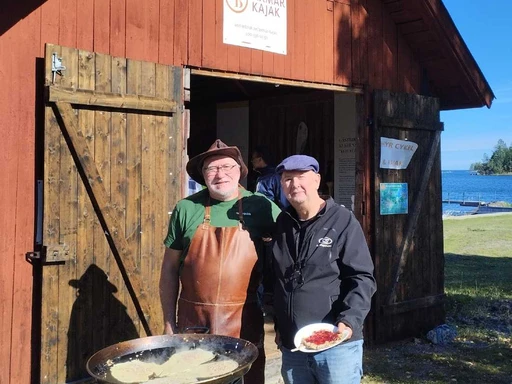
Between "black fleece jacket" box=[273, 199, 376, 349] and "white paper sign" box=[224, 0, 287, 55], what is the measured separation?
2727mm

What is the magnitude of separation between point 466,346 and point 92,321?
4233 millimetres

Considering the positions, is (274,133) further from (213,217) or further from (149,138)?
(213,217)

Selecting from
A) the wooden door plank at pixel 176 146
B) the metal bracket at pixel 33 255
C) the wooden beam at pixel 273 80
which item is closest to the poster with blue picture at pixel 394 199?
the wooden beam at pixel 273 80

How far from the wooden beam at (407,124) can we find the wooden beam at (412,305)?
6.50ft

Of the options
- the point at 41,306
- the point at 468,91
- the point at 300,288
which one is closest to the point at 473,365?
the point at 468,91

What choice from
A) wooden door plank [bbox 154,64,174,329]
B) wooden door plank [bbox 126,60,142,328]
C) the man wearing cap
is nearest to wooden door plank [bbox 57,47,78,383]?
wooden door plank [bbox 126,60,142,328]

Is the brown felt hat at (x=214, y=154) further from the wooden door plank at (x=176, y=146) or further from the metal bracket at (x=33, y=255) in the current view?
the metal bracket at (x=33, y=255)

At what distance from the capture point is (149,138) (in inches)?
186

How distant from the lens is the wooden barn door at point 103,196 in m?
4.19

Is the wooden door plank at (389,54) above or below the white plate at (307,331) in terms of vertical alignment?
Result: above

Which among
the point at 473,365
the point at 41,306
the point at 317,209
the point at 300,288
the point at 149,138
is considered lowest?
the point at 473,365

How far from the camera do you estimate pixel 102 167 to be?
14.6 feet

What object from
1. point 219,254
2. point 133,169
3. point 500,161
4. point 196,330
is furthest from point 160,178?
point 500,161

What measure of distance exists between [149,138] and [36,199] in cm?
100
